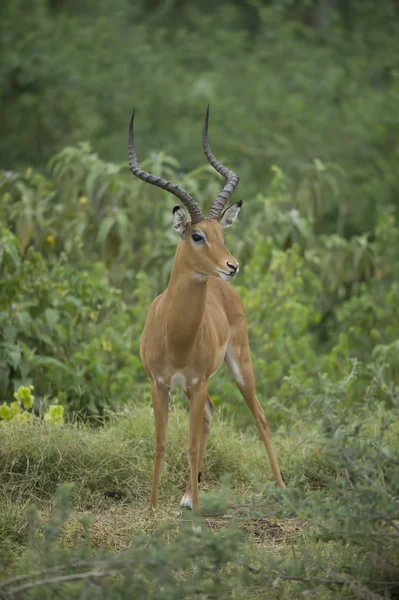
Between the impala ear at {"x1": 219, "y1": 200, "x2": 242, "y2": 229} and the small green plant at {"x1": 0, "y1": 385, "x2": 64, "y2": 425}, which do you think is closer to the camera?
the impala ear at {"x1": 219, "y1": 200, "x2": 242, "y2": 229}

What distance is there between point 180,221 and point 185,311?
50cm

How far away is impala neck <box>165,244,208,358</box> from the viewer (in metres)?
5.36

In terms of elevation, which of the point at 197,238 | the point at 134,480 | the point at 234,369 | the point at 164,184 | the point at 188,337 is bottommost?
the point at 134,480

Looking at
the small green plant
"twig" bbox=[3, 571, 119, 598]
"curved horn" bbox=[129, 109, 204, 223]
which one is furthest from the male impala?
"twig" bbox=[3, 571, 119, 598]

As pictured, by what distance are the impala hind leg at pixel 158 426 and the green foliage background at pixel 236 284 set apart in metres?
0.20

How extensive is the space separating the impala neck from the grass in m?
0.72

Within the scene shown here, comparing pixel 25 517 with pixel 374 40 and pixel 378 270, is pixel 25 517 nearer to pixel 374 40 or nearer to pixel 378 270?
pixel 378 270

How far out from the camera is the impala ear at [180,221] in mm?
5285

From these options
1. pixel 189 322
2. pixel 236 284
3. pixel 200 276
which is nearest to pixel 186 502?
pixel 189 322

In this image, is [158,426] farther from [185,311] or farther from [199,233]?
[199,233]

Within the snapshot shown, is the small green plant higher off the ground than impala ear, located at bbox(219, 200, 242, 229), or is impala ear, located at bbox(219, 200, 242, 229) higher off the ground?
impala ear, located at bbox(219, 200, 242, 229)

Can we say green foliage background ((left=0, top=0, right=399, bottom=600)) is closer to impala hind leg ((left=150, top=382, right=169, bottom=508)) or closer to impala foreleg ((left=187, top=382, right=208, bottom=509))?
impala hind leg ((left=150, top=382, right=169, bottom=508))

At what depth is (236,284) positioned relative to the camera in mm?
8594

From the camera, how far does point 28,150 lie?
16.1 meters
